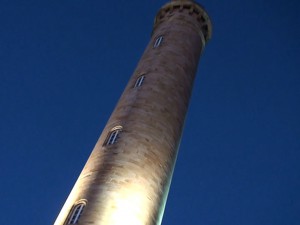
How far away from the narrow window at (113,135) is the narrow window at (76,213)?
3238 mm

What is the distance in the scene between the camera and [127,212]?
1330cm

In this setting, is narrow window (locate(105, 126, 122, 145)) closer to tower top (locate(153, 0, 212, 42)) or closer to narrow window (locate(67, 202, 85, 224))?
narrow window (locate(67, 202, 85, 224))

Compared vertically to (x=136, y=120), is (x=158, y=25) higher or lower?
higher

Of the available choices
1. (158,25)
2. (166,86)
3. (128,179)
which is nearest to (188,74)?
(166,86)

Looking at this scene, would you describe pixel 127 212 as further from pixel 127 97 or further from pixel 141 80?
pixel 141 80

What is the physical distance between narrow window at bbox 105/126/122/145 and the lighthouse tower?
0.04 meters

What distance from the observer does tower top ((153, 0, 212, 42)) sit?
2712 cm

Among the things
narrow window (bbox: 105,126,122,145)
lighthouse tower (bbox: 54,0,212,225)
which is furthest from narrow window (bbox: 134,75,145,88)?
narrow window (bbox: 105,126,122,145)

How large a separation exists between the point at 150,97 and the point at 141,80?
6.37 feet

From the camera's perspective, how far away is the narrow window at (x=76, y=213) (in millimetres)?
13055

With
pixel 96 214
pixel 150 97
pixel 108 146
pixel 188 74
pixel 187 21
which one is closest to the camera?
pixel 96 214

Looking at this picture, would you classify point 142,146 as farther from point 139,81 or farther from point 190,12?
point 190,12

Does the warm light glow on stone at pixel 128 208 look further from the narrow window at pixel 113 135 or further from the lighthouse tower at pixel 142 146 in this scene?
the narrow window at pixel 113 135

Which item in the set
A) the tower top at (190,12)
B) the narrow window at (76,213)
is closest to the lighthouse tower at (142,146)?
the narrow window at (76,213)
